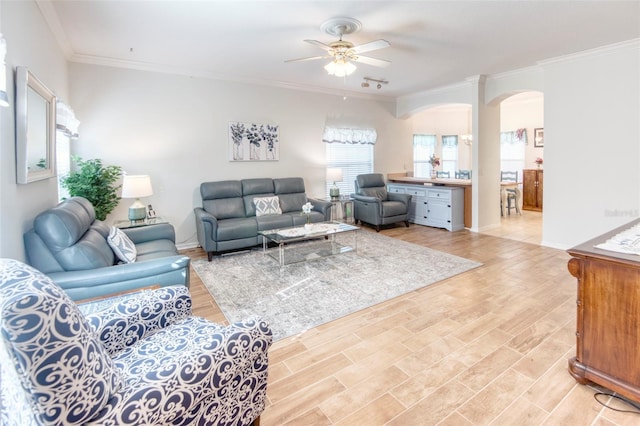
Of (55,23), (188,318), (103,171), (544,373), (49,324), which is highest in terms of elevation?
(55,23)

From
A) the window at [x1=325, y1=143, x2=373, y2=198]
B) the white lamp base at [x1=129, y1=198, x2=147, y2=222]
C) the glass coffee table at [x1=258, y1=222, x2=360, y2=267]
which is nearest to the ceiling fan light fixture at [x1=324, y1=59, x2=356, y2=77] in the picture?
the glass coffee table at [x1=258, y1=222, x2=360, y2=267]

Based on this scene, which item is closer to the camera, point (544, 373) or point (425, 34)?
point (544, 373)

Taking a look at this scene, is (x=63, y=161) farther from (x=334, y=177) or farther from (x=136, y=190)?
(x=334, y=177)

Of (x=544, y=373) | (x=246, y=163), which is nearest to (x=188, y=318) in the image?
(x=544, y=373)

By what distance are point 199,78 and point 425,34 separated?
3342mm

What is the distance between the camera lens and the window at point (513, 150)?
28.5ft

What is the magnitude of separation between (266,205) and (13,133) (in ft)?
11.1

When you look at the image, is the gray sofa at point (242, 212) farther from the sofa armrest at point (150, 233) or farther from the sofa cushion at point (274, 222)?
the sofa armrest at point (150, 233)

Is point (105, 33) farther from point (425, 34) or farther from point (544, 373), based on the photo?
point (544, 373)

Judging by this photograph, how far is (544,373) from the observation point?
6.66ft

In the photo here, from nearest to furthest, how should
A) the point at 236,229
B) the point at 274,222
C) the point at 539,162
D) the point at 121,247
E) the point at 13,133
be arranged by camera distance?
the point at 13,133 → the point at 121,247 → the point at 236,229 → the point at 274,222 → the point at 539,162

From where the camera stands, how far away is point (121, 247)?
2934mm

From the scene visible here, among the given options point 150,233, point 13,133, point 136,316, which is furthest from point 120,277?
point 150,233

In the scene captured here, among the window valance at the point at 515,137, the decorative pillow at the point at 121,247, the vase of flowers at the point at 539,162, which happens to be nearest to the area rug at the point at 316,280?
the decorative pillow at the point at 121,247
